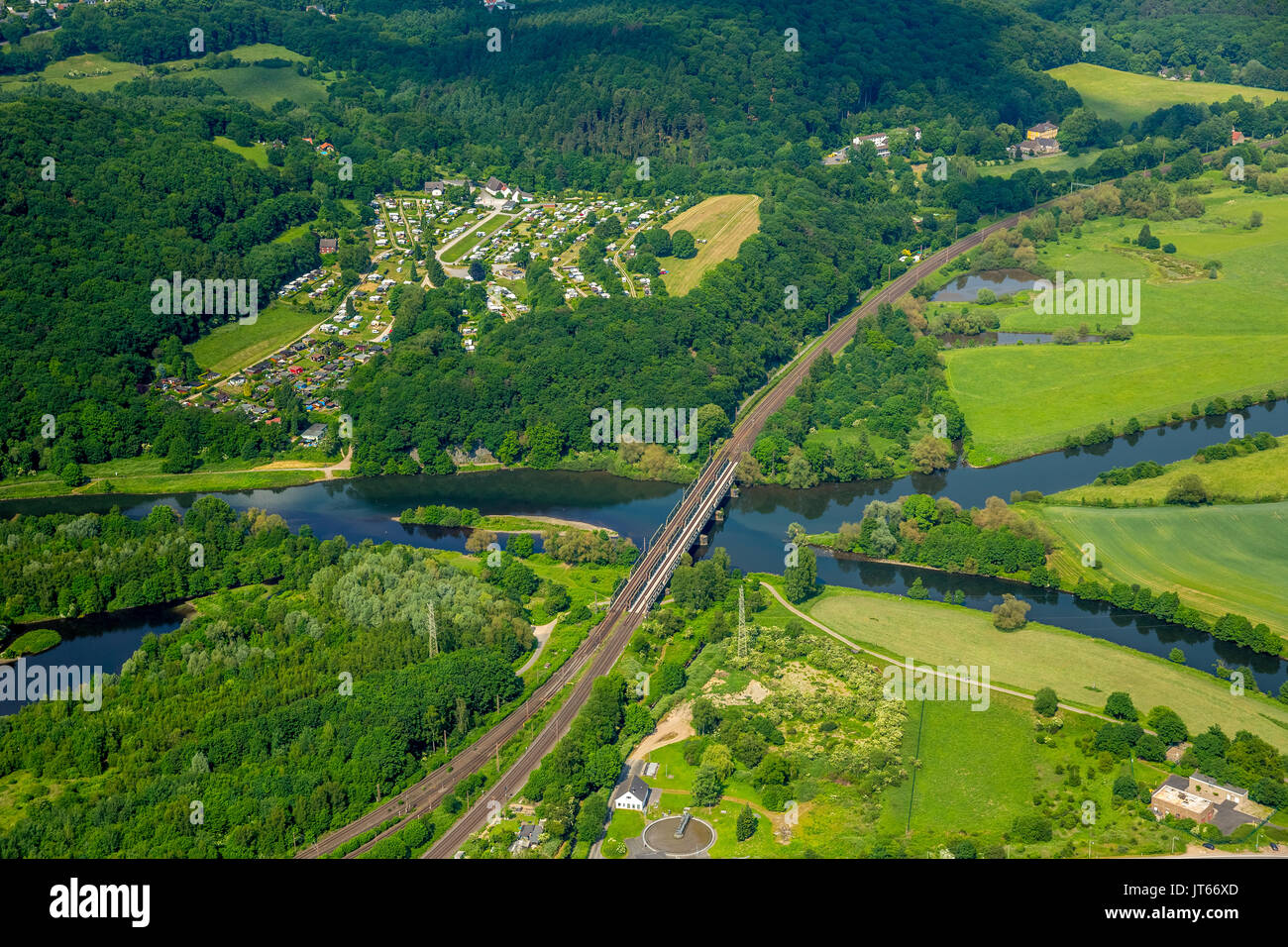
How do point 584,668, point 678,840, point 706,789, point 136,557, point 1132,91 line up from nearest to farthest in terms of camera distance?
point 678,840 < point 706,789 < point 584,668 < point 136,557 < point 1132,91

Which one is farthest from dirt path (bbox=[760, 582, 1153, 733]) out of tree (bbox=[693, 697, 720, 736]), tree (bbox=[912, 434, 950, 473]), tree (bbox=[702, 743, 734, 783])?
tree (bbox=[912, 434, 950, 473])

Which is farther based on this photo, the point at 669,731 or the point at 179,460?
the point at 179,460

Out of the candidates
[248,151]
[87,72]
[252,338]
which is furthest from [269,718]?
[87,72]

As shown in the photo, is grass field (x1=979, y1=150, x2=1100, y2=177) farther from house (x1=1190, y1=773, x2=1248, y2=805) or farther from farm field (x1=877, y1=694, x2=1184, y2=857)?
house (x1=1190, y1=773, x2=1248, y2=805)

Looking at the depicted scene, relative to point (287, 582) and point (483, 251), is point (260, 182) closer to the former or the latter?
point (483, 251)

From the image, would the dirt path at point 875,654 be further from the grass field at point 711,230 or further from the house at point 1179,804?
the grass field at point 711,230

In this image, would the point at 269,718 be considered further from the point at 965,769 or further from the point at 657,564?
the point at 965,769

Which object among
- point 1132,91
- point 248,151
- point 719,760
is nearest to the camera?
point 719,760
